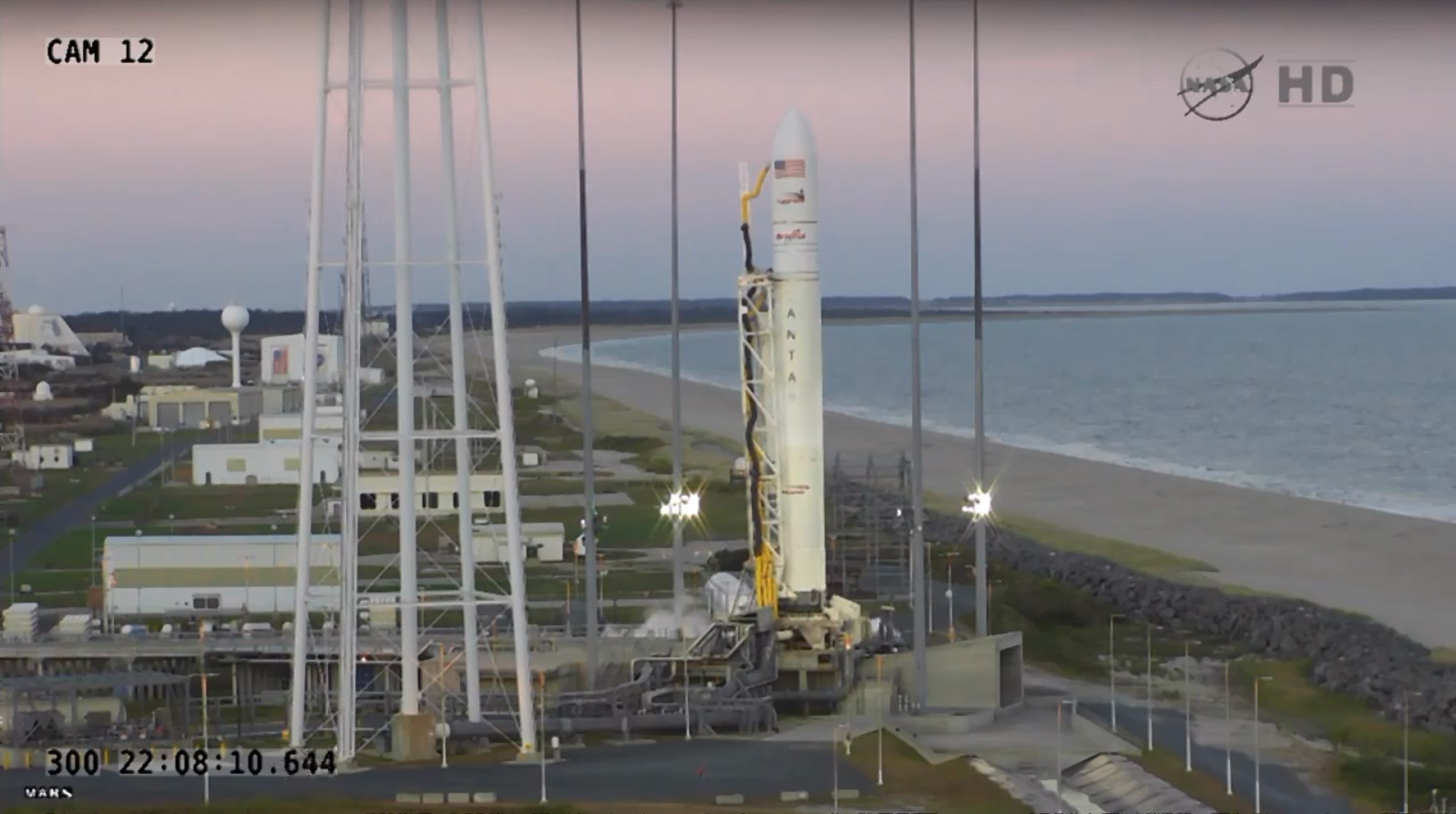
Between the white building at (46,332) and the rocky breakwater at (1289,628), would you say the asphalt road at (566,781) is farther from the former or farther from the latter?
the white building at (46,332)

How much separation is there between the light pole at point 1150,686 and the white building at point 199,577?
49.6 ft

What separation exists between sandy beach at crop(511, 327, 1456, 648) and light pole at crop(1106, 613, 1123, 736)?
5914 millimetres

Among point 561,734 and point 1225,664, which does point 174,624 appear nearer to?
point 561,734

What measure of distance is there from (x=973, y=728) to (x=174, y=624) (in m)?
17.2

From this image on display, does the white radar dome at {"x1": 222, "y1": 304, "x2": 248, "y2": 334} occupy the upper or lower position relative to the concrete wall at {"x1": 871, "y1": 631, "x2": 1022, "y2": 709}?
upper

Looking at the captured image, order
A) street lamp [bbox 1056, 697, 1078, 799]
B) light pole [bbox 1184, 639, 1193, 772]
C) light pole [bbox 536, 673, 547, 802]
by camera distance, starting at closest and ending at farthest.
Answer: street lamp [bbox 1056, 697, 1078, 799] → light pole [bbox 536, 673, 547, 802] → light pole [bbox 1184, 639, 1193, 772]

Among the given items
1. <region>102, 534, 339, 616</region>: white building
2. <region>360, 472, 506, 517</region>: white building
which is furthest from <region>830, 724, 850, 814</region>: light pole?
<region>360, 472, 506, 517</region>: white building

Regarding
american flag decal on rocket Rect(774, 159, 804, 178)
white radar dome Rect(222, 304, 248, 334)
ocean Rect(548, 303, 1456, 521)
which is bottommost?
ocean Rect(548, 303, 1456, 521)

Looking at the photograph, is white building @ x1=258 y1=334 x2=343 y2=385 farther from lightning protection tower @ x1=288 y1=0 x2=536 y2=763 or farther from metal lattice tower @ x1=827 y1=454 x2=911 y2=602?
lightning protection tower @ x1=288 y1=0 x2=536 y2=763

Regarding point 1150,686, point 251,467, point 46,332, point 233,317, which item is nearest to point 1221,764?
point 1150,686

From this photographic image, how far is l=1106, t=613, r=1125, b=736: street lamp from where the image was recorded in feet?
119

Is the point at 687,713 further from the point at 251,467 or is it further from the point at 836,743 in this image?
the point at 251,467

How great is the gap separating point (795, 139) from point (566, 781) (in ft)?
39.9

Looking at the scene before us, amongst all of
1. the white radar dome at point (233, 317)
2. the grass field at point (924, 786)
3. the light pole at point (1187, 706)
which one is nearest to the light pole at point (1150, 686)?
the light pole at point (1187, 706)
